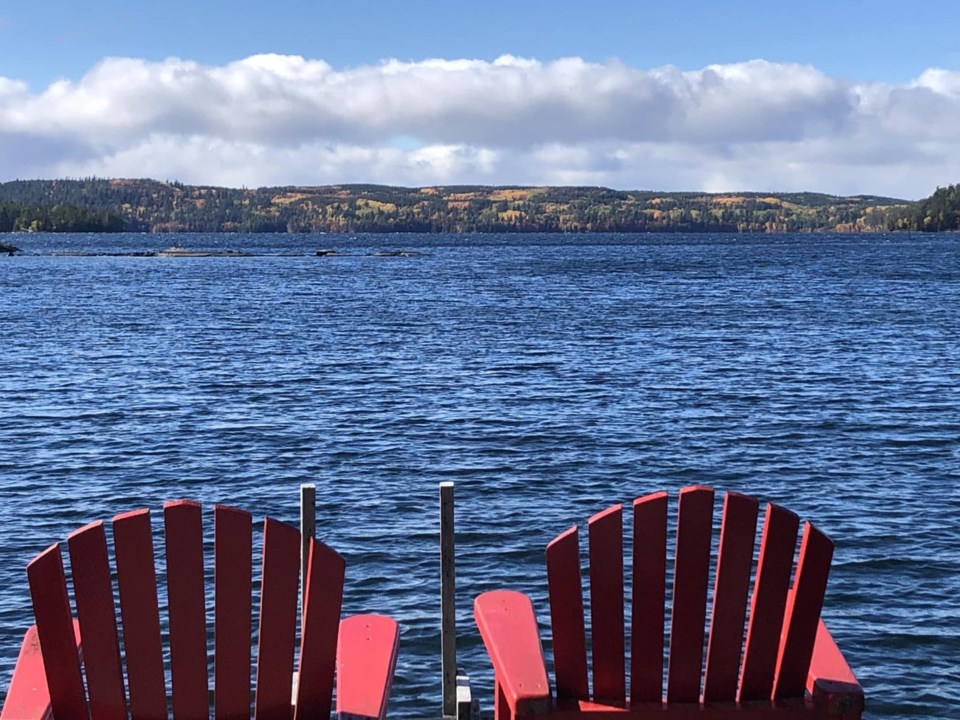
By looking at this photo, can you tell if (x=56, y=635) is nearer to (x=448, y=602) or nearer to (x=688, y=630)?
(x=688, y=630)

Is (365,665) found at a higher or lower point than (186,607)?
lower

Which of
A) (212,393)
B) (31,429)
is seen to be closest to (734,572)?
(31,429)

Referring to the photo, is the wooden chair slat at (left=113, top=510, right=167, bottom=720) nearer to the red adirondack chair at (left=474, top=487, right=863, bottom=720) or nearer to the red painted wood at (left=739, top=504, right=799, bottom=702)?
the red adirondack chair at (left=474, top=487, right=863, bottom=720)

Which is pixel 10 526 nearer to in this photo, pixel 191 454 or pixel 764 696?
pixel 191 454

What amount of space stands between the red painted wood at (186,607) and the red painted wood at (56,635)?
39cm

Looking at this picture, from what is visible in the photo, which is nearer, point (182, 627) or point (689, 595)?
point (182, 627)

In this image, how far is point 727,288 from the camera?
93938 mm

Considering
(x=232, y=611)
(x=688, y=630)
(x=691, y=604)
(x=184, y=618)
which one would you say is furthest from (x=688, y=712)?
(x=184, y=618)

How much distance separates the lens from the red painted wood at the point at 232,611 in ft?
16.4

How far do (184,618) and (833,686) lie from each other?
2695 mm

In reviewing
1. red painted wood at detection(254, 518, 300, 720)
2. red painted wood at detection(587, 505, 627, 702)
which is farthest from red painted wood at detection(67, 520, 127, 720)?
red painted wood at detection(587, 505, 627, 702)

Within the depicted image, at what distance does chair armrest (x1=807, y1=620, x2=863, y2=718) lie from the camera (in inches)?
208

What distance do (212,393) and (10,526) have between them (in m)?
16.5

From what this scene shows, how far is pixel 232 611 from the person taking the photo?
5.14 metres
